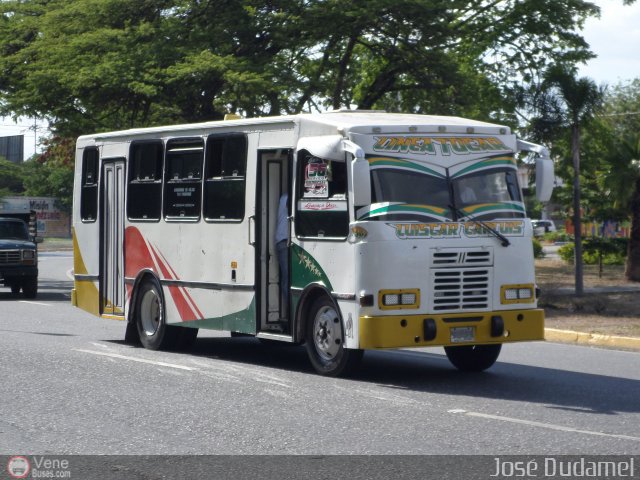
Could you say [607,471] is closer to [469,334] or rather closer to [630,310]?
[469,334]

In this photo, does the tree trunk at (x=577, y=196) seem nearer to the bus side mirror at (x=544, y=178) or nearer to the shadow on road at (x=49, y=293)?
the shadow on road at (x=49, y=293)

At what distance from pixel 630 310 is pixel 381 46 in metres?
11.2

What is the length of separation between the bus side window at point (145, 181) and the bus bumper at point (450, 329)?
4904 mm

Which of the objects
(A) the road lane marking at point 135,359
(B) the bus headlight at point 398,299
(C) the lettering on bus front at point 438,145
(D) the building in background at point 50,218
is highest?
(D) the building in background at point 50,218

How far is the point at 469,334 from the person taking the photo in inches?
464

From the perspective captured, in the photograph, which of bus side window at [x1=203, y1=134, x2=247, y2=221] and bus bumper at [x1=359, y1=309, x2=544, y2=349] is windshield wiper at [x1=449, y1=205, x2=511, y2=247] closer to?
bus bumper at [x1=359, y1=309, x2=544, y2=349]

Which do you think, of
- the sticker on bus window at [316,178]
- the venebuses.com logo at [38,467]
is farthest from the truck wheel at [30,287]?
the venebuses.com logo at [38,467]

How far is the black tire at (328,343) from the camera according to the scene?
11.9m

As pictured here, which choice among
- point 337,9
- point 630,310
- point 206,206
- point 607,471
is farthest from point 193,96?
point 607,471

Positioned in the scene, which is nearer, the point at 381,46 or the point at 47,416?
the point at 47,416

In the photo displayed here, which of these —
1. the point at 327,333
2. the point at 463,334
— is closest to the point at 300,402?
the point at 327,333

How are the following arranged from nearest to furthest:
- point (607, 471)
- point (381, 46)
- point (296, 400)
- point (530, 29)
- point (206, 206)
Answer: point (607, 471)
point (296, 400)
point (206, 206)
point (381, 46)
point (530, 29)

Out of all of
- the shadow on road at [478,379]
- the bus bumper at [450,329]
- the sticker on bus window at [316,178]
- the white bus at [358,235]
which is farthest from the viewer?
the sticker on bus window at [316,178]

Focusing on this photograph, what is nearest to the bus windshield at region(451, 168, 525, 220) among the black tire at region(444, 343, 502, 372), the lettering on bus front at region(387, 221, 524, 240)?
the lettering on bus front at region(387, 221, 524, 240)
